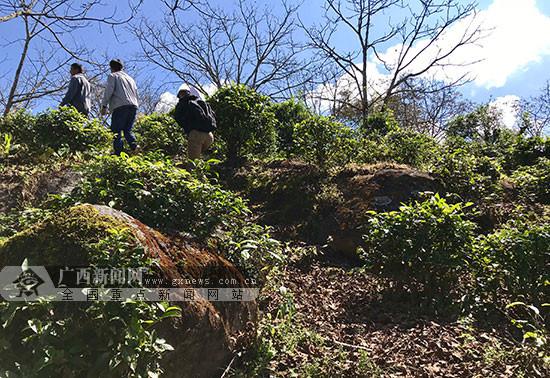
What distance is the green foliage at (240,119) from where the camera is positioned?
7387mm

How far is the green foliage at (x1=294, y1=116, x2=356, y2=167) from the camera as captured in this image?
6945 mm

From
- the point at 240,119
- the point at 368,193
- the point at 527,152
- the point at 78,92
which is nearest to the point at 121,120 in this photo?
the point at 78,92

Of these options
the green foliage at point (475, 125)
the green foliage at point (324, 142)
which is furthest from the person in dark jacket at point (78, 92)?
the green foliage at point (475, 125)

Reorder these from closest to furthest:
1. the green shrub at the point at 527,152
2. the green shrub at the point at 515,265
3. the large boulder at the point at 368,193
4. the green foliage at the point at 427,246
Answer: the green shrub at the point at 515,265 < the green foliage at the point at 427,246 < the large boulder at the point at 368,193 < the green shrub at the point at 527,152

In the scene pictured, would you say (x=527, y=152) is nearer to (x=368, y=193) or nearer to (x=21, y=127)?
(x=368, y=193)

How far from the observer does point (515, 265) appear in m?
3.43

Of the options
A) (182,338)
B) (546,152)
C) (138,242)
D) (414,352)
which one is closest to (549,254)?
(414,352)

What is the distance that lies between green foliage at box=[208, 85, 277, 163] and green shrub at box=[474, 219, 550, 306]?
486 cm

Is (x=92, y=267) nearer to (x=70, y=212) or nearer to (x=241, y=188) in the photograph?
(x=70, y=212)

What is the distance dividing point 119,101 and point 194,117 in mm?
1197

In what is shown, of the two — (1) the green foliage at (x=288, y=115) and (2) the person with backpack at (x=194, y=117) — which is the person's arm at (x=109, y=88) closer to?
(2) the person with backpack at (x=194, y=117)

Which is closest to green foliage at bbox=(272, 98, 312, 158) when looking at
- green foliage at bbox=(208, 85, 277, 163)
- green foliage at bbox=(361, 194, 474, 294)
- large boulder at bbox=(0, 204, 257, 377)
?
green foliage at bbox=(208, 85, 277, 163)

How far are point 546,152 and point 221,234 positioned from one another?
859cm

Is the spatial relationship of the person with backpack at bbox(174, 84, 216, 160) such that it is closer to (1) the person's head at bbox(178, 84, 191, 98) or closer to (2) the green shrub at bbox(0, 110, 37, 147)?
(1) the person's head at bbox(178, 84, 191, 98)
